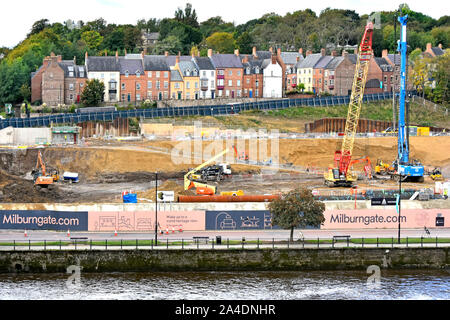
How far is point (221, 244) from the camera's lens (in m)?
65.3

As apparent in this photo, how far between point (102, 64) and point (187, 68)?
14734 mm

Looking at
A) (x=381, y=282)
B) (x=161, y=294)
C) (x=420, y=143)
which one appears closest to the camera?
(x=161, y=294)

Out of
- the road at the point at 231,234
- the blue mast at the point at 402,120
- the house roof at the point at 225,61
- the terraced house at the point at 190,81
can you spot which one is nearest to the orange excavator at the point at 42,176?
the road at the point at 231,234

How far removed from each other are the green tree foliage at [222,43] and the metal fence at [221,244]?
379 feet

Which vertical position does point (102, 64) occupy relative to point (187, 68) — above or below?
above

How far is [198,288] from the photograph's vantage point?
58469mm

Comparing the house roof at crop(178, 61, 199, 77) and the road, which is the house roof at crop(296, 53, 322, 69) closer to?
the house roof at crop(178, 61, 199, 77)

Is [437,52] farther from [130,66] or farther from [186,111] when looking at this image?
[130,66]

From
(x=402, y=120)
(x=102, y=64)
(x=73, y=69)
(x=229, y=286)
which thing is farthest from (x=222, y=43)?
(x=229, y=286)

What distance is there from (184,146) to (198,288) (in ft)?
170

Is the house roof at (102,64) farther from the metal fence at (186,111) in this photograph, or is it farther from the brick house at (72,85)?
the metal fence at (186,111)

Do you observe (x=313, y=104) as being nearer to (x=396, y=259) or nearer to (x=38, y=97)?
(x=38, y=97)

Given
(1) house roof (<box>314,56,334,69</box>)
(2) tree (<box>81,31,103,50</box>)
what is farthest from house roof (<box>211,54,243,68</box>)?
(2) tree (<box>81,31,103,50</box>)

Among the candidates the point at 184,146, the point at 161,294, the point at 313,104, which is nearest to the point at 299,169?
the point at 184,146
